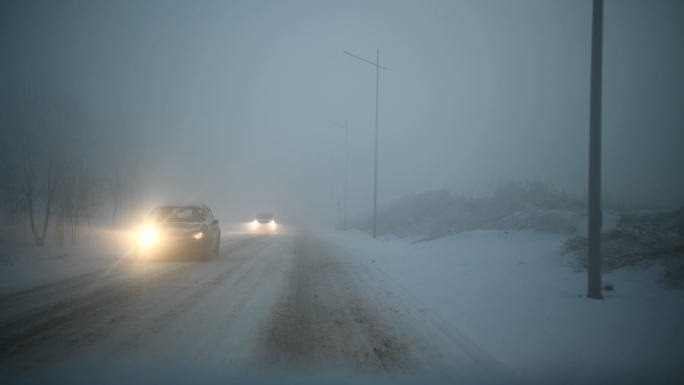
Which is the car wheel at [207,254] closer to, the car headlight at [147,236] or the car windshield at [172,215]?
the car windshield at [172,215]

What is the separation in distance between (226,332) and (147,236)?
8748 mm

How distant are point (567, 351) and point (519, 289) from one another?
2.91 metres

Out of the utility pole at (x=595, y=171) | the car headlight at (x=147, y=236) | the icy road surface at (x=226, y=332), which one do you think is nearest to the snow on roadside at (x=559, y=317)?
the utility pole at (x=595, y=171)

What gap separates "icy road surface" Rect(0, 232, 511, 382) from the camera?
3.38 m

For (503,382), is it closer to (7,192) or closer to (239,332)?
(239,332)

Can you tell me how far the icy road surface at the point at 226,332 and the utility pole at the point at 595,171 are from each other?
2.95 meters

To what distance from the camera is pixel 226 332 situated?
14.4 feet

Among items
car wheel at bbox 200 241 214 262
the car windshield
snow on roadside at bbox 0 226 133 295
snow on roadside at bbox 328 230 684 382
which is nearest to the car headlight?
the car windshield

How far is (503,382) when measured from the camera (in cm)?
328

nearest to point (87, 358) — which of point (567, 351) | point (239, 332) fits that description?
point (239, 332)

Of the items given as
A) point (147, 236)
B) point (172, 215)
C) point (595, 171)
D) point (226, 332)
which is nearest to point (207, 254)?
point (147, 236)

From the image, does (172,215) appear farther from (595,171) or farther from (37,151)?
(595,171)

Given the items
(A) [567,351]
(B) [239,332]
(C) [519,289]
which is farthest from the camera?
(C) [519,289]

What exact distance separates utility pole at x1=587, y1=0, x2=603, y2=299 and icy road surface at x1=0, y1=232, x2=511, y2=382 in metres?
2.95
